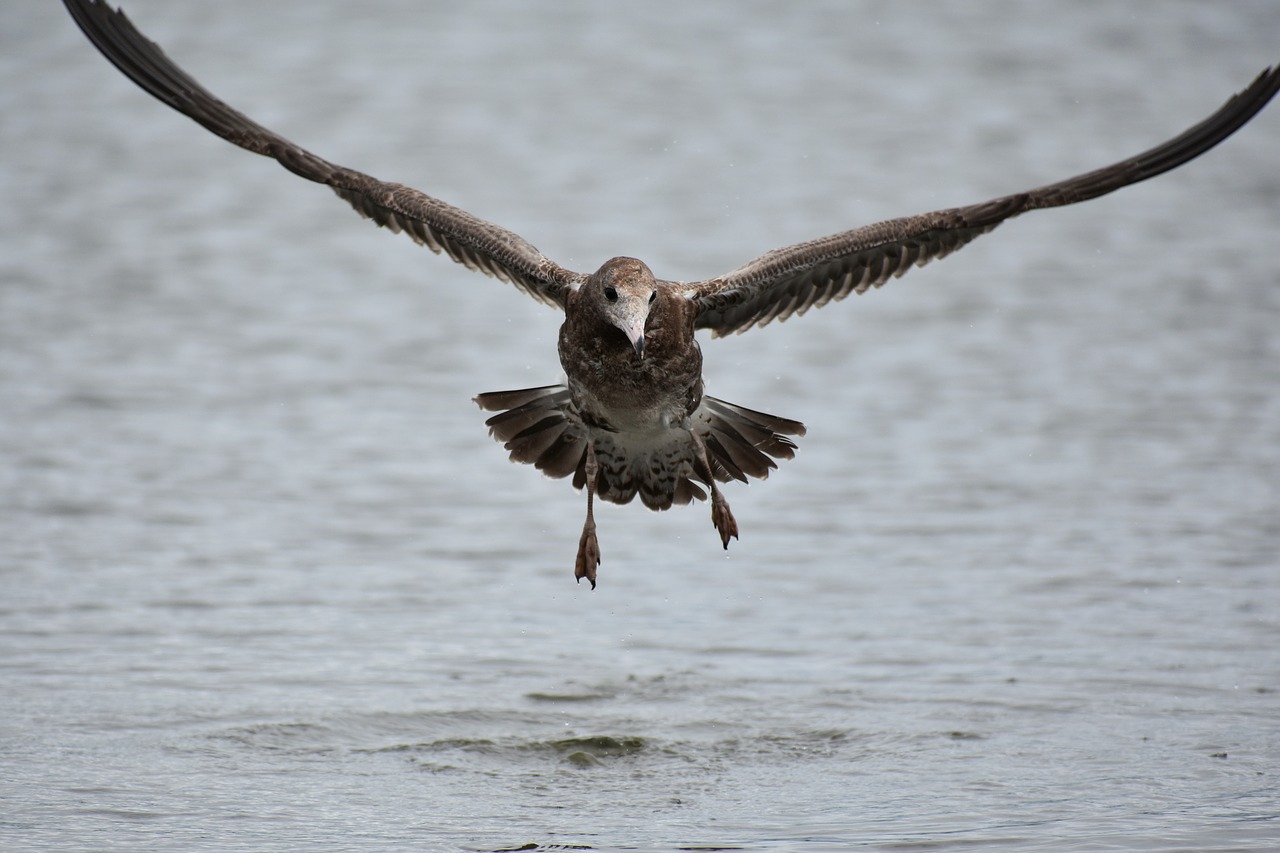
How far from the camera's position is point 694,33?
84.0 ft

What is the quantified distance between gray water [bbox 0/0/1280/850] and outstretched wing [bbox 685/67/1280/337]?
5.37ft

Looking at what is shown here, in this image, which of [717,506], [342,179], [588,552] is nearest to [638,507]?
[717,506]

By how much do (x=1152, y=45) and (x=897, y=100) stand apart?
4105 mm

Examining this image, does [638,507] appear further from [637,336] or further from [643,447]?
[637,336]

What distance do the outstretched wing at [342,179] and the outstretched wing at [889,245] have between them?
0.75 meters

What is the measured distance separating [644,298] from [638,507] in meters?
3.82

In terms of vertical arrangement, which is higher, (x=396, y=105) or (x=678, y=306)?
(x=396, y=105)

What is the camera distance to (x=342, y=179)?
336 inches

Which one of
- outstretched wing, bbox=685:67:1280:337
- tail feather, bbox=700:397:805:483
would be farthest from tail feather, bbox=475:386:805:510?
outstretched wing, bbox=685:67:1280:337

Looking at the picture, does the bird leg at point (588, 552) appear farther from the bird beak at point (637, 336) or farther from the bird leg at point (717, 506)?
the bird beak at point (637, 336)

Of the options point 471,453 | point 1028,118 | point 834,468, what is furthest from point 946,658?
point 1028,118

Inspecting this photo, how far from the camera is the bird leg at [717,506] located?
26.7 feet

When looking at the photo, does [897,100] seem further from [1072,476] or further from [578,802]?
[578,802]

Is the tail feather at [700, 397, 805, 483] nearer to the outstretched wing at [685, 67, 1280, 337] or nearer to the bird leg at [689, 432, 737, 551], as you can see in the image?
the bird leg at [689, 432, 737, 551]
